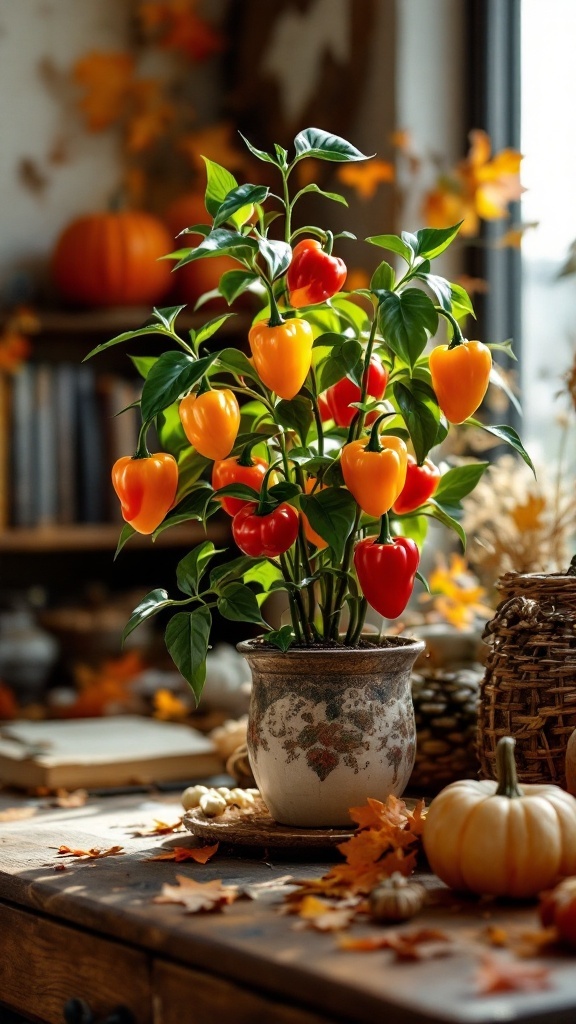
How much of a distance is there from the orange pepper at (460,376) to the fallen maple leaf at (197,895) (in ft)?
1.26

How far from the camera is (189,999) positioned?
2.63 feet

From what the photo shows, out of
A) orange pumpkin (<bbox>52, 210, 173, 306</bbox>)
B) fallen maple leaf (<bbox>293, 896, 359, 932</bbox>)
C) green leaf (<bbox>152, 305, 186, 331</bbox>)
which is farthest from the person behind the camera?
orange pumpkin (<bbox>52, 210, 173, 306</bbox>)

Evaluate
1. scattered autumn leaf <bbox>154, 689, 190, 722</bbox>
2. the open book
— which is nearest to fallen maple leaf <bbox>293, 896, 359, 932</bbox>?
the open book

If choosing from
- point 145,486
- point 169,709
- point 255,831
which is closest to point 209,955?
point 255,831

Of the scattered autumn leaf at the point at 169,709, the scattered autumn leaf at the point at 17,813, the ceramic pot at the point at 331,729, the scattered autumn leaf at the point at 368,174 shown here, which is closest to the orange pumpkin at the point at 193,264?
the scattered autumn leaf at the point at 368,174

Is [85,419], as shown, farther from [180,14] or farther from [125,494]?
[125,494]

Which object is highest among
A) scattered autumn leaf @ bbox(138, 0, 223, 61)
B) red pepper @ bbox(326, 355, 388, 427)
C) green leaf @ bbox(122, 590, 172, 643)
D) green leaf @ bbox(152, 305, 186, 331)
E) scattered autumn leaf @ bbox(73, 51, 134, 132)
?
scattered autumn leaf @ bbox(138, 0, 223, 61)

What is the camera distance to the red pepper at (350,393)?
3.46 ft

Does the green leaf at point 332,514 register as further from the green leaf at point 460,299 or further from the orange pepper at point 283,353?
the green leaf at point 460,299

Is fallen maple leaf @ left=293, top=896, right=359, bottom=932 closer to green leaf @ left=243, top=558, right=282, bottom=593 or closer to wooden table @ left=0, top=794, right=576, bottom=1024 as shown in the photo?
wooden table @ left=0, top=794, right=576, bottom=1024

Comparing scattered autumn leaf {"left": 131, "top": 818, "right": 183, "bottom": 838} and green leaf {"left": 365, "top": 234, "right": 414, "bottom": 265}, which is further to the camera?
scattered autumn leaf {"left": 131, "top": 818, "right": 183, "bottom": 838}

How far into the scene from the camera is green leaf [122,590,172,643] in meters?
1.02

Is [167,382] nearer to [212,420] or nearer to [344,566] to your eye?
[212,420]

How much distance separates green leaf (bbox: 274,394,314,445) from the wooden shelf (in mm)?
1326
